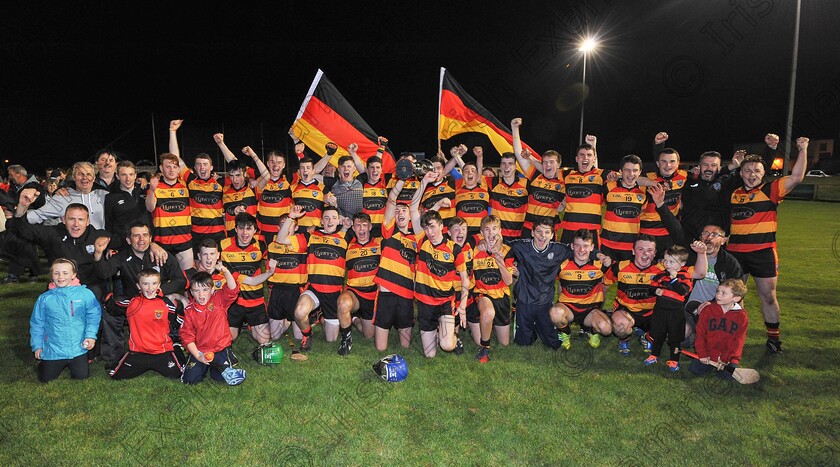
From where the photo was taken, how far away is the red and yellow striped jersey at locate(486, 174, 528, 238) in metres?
6.44

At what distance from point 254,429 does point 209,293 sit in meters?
1.58

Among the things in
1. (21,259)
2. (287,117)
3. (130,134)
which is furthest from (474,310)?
(130,134)

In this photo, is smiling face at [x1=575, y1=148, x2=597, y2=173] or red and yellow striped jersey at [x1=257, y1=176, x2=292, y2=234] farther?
red and yellow striped jersey at [x1=257, y1=176, x2=292, y2=234]

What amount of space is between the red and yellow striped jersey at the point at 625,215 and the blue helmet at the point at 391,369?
300 cm

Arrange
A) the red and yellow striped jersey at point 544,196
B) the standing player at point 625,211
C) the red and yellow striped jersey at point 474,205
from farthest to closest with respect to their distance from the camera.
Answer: the red and yellow striped jersey at point 474,205 < the red and yellow striped jersey at point 544,196 < the standing player at point 625,211

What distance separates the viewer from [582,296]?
5.44 metres

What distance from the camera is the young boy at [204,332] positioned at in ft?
14.8

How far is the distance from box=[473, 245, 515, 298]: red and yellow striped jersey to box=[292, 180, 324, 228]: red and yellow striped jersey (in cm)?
225

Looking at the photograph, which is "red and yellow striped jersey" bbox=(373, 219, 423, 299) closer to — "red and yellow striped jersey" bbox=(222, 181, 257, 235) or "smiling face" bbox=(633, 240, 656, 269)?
"red and yellow striped jersey" bbox=(222, 181, 257, 235)

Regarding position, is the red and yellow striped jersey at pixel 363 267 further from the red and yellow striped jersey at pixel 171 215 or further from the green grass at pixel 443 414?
the red and yellow striped jersey at pixel 171 215

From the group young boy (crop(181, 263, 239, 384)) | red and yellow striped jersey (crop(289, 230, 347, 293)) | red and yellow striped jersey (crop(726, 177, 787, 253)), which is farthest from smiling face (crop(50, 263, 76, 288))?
red and yellow striped jersey (crop(726, 177, 787, 253))

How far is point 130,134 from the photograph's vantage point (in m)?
38.2

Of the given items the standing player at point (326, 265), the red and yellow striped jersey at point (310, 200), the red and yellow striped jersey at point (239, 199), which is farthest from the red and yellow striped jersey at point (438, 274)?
the red and yellow striped jersey at point (239, 199)

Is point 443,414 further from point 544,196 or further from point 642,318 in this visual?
point 544,196
